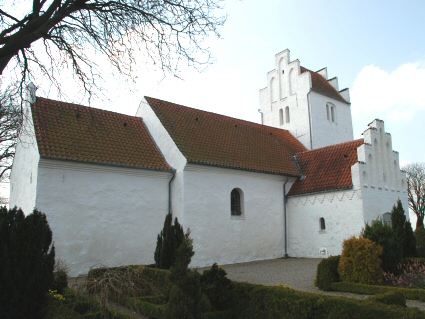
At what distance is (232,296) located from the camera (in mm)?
6707

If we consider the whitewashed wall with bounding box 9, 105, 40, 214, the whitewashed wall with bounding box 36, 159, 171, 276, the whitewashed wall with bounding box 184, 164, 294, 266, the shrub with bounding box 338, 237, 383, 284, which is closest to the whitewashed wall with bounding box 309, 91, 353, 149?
the whitewashed wall with bounding box 184, 164, 294, 266

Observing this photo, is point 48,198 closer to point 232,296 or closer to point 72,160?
point 72,160

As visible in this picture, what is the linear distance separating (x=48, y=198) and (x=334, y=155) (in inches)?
493

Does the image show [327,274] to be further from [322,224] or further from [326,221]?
[322,224]

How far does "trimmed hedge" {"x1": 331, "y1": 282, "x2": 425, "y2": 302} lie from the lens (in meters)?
7.79

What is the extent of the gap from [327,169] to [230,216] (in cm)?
525

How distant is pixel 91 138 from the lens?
1323 centimetres

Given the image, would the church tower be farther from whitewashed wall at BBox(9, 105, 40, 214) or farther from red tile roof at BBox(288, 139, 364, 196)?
whitewashed wall at BBox(9, 105, 40, 214)

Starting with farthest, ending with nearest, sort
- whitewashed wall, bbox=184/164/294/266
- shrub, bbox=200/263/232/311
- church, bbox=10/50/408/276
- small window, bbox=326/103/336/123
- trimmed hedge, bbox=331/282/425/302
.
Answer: small window, bbox=326/103/336/123, whitewashed wall, bbox=184/164/294/266, church, bbox=10/50/408/276, trimmed hedge, bbox=331/282/425/302, shrub, bbox=200/263/232/311

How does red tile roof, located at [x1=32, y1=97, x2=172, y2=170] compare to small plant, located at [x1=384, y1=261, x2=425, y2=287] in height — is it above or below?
above

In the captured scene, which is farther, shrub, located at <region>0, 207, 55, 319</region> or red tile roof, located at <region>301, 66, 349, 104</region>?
red tile roof, located at <region>301, 66, 349, 104</region>

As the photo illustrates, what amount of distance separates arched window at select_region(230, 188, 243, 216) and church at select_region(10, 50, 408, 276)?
0.14ft

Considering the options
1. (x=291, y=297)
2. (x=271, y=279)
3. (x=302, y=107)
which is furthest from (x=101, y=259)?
(x=302, y=107)

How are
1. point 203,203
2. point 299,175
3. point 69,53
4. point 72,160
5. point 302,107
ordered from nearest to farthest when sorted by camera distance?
1. point 69,53
2. point 72,160
3. point 203,203
4. point 299,175
5. point 302,107
